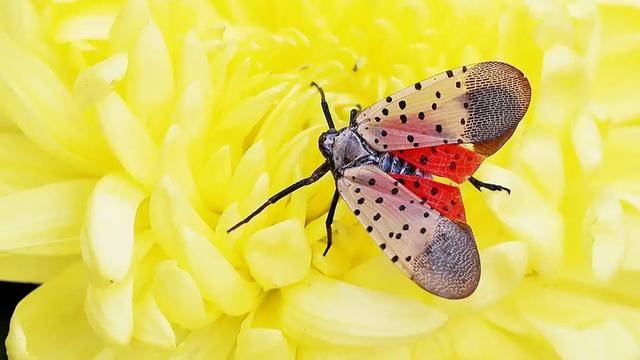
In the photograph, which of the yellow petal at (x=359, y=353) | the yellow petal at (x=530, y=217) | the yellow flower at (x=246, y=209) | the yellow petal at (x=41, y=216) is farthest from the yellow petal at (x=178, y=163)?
the yellow petal at (x=530, y=217)

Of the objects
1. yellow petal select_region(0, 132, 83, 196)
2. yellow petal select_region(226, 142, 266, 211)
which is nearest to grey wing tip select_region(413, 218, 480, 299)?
yellow petal select_region(226, 142, 266, 211)

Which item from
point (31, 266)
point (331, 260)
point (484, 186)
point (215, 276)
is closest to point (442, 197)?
point (484, 186)

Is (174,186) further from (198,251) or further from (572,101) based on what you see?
(572,101)

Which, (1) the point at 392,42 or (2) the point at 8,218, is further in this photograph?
(1) the point at 392,42

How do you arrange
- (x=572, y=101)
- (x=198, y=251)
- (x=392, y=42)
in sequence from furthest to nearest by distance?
(x=392, y=42) < (x=572, y=101) < (x=198, y=251)

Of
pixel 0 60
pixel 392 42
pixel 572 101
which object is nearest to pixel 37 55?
pixel 0 60

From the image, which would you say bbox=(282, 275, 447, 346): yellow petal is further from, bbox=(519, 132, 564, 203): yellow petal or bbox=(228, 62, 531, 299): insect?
bbox=(519, 132, 564, 203): yellow petal

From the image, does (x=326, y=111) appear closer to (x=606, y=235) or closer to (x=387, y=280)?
(x=387, y=280)
